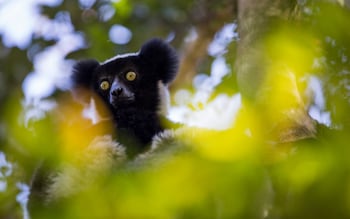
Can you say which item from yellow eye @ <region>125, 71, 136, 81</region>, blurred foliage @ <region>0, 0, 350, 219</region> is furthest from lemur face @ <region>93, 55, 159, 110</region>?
blurred foliage @ <region>0, 0, 350, 219</region>

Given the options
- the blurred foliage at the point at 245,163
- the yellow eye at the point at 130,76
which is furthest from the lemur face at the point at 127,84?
the blurred foliage at the point at 245,163

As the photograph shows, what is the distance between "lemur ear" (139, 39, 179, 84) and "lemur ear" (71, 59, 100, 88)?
1.20 ft

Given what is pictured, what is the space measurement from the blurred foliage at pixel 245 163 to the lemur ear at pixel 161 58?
76 cm

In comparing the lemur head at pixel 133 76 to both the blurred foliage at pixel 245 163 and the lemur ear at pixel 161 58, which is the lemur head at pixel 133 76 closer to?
the lemur ear at pixel 161 58

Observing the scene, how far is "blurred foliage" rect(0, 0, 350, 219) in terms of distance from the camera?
2.27 m

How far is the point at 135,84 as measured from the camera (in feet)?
13.4

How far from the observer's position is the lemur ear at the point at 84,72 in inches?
164

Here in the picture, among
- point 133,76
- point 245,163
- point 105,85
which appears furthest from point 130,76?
point 245,163

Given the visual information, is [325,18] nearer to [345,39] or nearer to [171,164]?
[345,39]

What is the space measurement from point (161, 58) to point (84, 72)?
22.3 inches

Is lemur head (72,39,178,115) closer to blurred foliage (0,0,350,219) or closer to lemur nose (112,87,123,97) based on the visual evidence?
lemur nose (112,87,123,97)

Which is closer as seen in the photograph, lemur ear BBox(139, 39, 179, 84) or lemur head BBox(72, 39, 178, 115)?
lemur head BBox(72, 39, 178, 115)

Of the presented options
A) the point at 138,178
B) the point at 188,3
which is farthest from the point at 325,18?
the point at 188,3

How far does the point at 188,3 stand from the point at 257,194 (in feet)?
11.0
